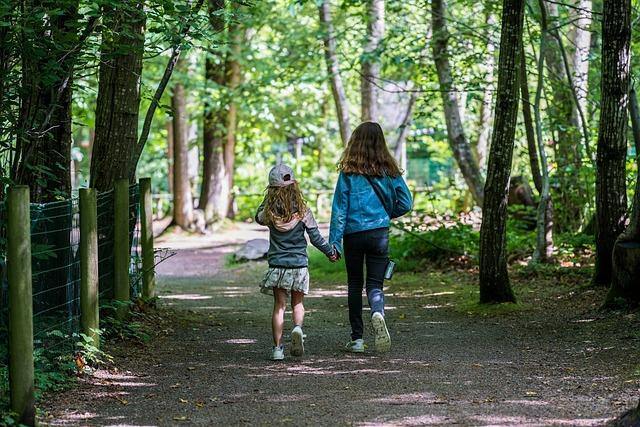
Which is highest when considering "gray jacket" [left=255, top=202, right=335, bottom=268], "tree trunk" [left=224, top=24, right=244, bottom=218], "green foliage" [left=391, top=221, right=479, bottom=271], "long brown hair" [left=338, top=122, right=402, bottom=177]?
"tree trunk" [left=224, top=24, right=244, bottom=218]

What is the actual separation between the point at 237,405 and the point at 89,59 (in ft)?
10.8

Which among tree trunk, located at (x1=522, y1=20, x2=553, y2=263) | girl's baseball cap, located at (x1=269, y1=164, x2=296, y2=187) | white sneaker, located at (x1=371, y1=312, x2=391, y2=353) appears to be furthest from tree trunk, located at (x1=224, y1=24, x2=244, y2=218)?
white sneaker, located at (x1=371, y1=312, x2=391, y2=353)

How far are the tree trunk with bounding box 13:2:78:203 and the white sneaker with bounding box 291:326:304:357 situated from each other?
2441 mm

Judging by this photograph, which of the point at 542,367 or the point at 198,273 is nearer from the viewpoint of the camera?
the point at 542,367

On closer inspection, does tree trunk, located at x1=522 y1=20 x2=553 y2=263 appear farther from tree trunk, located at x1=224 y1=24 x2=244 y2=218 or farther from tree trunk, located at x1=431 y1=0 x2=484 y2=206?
tree trunk, located at x1=224 y1=24 x2=244 y2=218

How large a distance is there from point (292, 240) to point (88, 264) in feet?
5.65

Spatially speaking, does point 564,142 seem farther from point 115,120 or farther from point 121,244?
point 121,244

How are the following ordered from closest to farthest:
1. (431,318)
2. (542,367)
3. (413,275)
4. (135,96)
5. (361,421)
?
1. (361,421)
2. (542,367)
3. (135,96)
4. (431,318)
5. (413,275)

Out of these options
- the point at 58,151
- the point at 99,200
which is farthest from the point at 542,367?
the point at 58,151

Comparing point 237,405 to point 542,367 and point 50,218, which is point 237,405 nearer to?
point 50,218

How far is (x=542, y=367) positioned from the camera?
25.0 feet

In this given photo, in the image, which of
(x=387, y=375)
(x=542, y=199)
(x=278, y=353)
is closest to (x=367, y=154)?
(x=278, y=353)

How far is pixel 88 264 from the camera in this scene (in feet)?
24.8

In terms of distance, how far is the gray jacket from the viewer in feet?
26.6
